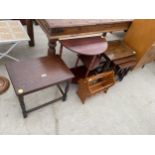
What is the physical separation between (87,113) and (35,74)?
772 mm

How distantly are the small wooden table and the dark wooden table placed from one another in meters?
0.24

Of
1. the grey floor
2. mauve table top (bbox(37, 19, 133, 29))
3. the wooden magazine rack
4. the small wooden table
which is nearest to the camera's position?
the small wooden table

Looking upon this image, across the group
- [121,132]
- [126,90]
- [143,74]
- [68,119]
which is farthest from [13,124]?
[143,74]

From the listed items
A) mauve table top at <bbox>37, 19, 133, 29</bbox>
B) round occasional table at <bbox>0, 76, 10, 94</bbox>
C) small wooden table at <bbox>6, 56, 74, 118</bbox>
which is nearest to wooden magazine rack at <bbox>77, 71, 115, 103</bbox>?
small wooden table at <bbox>6, 56, 74, 118</bbox>

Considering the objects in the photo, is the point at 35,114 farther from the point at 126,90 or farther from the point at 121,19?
the point at 121,19

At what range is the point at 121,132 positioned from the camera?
160 centimetres

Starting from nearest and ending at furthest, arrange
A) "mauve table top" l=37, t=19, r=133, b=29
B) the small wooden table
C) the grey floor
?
the small wooden table < "mauve table top" l=37, t=19, r=133, b=29 < the grey floor

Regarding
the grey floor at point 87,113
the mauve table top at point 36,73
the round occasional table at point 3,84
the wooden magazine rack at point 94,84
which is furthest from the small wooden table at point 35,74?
the round occasional table at point 3,84

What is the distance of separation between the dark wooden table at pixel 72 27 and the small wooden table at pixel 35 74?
9.4 inches

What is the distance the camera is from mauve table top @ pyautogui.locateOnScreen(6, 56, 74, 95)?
3.91 ft

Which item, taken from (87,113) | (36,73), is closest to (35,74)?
(36,73)

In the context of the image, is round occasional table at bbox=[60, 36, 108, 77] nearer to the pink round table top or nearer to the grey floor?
the pink round table top

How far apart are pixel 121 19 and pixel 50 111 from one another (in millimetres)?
1439

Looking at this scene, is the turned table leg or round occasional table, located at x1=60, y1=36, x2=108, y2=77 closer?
round occasional table, located at x1=60, y1=36, x2=108, y2=77
